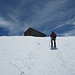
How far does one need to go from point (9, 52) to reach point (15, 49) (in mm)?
1163

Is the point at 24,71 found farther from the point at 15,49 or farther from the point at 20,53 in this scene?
the point at 15,49

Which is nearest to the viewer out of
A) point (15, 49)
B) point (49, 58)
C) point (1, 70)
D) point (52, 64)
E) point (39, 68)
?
point (1, 70)

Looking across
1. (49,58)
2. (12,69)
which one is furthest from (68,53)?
(12,69)

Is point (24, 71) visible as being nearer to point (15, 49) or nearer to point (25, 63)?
point (25, 63)

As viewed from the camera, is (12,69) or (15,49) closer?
(12,69)

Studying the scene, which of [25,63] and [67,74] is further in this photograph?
[25,63]

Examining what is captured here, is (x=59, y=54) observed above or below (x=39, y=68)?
above

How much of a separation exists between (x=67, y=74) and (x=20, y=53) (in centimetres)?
550

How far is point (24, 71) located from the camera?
1071 centimetres

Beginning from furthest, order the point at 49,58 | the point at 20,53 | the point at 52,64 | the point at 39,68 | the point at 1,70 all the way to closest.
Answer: the point at 20,53 → the point at 49,58 → the point at 52,64 → the point at 39,68 → the point at 1,70

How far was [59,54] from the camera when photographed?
14.7m

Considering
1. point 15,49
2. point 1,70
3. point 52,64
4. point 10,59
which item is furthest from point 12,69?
point 15,49

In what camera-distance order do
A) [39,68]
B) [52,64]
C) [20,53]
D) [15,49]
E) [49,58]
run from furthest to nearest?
1. [15,49]
2. [20,53]
3. [49,58]
4. [52,64]
5. [39,68]

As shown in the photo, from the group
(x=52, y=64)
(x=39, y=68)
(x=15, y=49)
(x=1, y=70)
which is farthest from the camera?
(x=15, y=49)
